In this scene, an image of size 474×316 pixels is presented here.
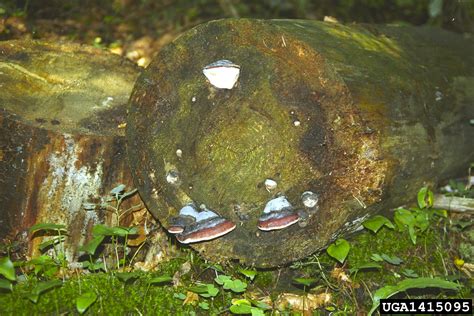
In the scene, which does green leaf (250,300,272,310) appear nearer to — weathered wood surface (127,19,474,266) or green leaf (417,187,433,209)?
weathered wood surface (127,19,474,266)

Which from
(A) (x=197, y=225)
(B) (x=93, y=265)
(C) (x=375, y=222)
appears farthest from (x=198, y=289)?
(C) (x=375, y=222)

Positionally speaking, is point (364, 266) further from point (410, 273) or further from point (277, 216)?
point (277, 216)

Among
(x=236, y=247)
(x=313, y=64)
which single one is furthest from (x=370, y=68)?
(x=236, y=247)

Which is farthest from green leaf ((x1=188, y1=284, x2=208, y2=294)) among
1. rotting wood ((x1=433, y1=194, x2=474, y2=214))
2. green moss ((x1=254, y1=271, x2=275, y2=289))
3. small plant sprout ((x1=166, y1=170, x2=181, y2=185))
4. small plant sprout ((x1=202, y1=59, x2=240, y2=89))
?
rotting wood ((x1=433, y1=194, x2=474, y2=214))

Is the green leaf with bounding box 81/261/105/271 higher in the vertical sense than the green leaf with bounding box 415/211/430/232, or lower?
lower

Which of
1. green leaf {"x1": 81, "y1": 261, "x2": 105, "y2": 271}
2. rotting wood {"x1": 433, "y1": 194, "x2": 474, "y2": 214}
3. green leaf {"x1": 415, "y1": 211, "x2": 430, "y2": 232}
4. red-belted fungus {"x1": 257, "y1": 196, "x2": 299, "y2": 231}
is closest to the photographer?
red-belted fungus {"x1": 257, "y1": 196, "x2": 299, "y2": 231}

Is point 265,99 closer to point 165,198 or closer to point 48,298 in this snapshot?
point 165,198
